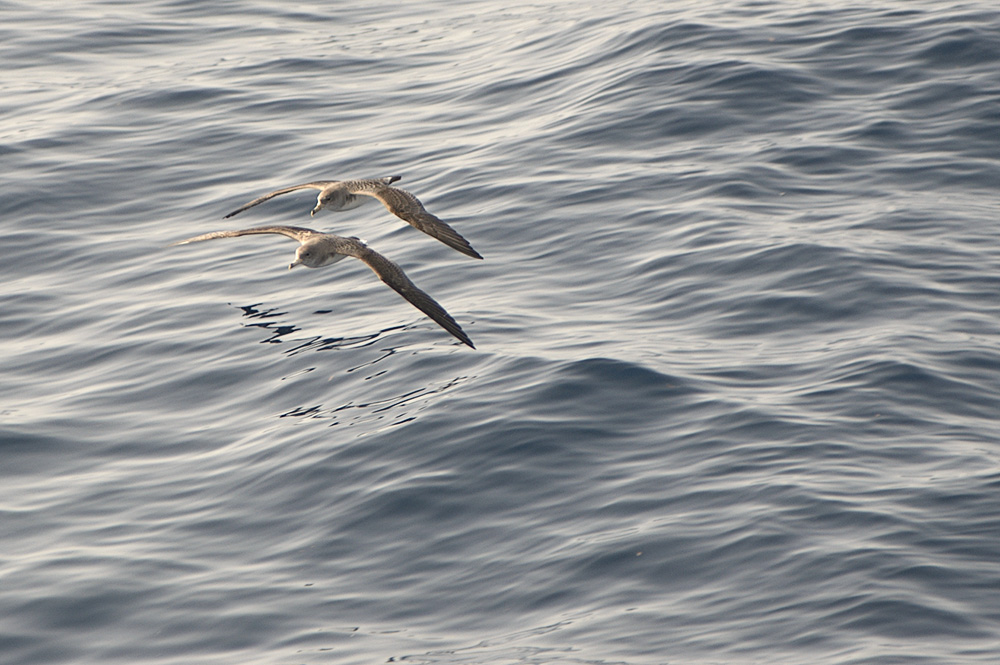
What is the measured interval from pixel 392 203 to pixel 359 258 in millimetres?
985

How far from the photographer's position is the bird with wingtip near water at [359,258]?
1052 centimetres

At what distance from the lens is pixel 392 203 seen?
41.2 feet

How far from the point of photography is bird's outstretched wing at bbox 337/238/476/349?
33.9ft

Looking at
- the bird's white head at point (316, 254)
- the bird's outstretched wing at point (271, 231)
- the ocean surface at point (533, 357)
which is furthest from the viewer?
the bird's outstretched wing at point (271, 231)

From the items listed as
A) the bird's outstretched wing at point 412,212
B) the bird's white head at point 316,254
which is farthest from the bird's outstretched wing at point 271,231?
the bird's outstretched wing at point 412,212

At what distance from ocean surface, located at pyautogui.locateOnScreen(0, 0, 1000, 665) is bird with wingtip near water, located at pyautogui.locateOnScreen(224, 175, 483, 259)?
986 mm

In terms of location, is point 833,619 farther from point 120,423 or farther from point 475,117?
point 475,117

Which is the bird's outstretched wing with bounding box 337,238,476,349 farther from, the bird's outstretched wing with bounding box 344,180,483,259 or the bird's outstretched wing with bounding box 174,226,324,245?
the bird's outstretched wing with bounding box 174,226,324,245

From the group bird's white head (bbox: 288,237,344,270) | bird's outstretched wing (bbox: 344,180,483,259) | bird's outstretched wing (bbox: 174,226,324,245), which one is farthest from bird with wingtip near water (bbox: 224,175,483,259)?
bird's white head (bbox: 288,237,344,270)

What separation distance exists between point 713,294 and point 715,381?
72.0 inches

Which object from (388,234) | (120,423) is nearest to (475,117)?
(388,234)

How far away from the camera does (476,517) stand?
9680mm

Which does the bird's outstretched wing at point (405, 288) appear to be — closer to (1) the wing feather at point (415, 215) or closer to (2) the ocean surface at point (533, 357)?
(1) the wing feather at point (415, 215)

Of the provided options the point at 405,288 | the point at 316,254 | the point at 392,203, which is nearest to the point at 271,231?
the point at 316,254
